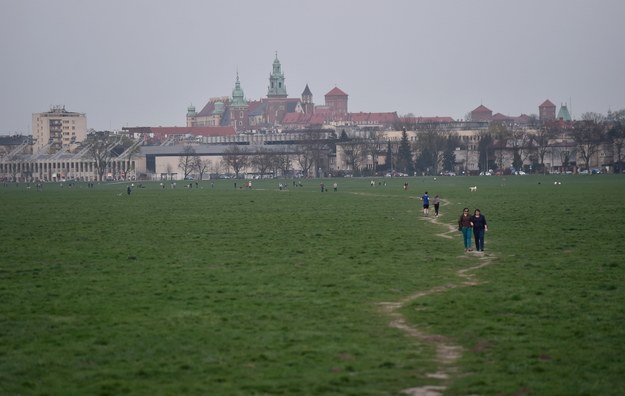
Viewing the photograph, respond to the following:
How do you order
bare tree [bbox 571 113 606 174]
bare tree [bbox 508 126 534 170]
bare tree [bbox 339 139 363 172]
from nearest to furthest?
bare tree [bbox 571 113 606 174] → bare tree [bbox 508 126 534 170] → bare tree [bbox 339 139 363 172]

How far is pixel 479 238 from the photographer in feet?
100

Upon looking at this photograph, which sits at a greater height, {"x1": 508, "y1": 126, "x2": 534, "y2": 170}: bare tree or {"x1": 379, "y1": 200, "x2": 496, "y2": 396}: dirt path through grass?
{"x1": 508, "y1": 126, "x2": 534, "y2": 170}: bare tree

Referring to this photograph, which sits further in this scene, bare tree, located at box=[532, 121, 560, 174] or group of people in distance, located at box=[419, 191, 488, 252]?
bare tree, located at box=[532, 121, 560, 174]

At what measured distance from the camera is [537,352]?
1566 cm

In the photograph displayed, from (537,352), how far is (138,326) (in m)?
5.96

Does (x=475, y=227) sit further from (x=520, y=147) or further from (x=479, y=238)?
(x=520, y=147)

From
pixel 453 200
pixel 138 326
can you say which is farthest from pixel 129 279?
pixel 453 200

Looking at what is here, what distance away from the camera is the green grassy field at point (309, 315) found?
14.3 metres

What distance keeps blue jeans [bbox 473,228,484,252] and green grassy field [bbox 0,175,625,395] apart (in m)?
0.72

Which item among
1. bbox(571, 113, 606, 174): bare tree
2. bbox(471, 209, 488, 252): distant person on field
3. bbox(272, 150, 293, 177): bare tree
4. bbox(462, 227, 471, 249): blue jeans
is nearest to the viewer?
bbox(471, 209, 488, 252): distant person on field

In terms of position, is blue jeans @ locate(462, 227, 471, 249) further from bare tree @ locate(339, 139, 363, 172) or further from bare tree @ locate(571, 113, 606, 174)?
bare tree @ locate(339, 139, 363, 172)

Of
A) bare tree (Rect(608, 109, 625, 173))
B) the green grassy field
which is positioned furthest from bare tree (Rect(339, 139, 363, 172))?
the green grassy field

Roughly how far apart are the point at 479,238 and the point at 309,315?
1231 cm

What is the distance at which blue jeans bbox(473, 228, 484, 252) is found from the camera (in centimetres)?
3042
